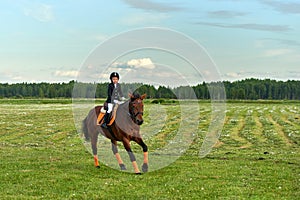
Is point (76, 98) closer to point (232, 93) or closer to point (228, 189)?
point (228, 189)

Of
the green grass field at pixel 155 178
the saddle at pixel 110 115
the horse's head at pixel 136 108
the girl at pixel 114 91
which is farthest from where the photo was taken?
the saddle at pixel 110 115

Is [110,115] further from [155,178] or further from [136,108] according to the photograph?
[155,178]

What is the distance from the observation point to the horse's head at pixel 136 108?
16.3 meters

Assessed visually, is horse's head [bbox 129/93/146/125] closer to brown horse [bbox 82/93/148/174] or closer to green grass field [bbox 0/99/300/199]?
brown horse [bbox 82/93/148/174]

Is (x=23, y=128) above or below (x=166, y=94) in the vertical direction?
below

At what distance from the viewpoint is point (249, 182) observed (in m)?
16.1

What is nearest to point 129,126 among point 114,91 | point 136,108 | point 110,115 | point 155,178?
point 136,108

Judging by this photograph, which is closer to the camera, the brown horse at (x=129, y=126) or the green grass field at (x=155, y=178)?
the green grass field at (x=155, y=178)

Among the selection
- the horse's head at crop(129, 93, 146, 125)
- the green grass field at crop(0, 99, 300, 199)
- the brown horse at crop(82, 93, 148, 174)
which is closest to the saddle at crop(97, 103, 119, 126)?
the brown horse at crop(82, 93, 148, 174)

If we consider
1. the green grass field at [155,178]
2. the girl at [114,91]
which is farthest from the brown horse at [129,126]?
the green grass field at [155,178]

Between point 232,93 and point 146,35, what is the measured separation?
170 meters

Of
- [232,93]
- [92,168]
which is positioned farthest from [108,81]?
[232,93]

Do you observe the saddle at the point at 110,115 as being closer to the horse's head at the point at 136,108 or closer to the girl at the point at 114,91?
the girl at the point at 114,91

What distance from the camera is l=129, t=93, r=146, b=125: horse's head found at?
1631 centimetres
